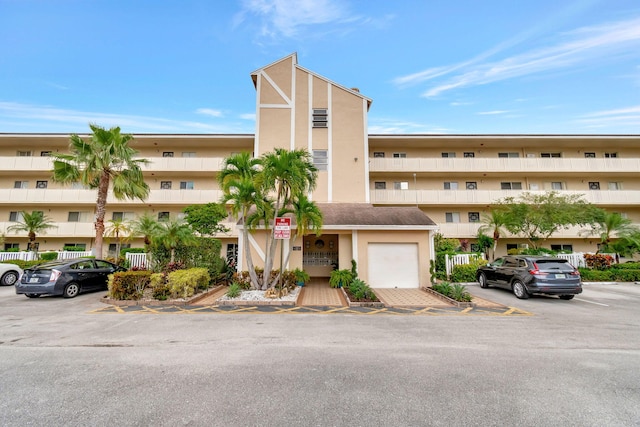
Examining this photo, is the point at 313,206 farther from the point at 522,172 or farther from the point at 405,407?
the point at 522,172

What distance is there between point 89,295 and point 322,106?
615 inches

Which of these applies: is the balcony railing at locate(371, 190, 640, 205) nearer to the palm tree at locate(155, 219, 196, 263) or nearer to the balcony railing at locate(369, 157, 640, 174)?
the balcony railing at locate(369, 157, 640, 174)

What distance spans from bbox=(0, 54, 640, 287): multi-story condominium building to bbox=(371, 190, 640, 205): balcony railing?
0.08 metres

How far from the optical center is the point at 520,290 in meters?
10.7

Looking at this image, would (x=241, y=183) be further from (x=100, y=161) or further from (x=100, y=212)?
(x=100, y=212)

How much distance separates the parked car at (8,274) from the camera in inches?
540

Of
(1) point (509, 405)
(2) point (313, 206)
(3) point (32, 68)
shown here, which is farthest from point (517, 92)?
(3) point (32, 68)

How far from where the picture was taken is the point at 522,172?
22.9 metres

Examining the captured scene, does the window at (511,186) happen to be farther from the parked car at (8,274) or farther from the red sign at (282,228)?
the parked car at (8,274)

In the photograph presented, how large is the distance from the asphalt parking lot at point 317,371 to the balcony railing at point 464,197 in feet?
49.5

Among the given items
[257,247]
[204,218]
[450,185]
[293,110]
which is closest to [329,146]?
[293,110]

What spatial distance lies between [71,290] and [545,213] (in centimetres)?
2653

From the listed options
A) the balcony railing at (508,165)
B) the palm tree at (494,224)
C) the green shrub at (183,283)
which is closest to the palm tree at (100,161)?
the green shrub at (183,283)

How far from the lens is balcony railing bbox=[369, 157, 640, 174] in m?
22.6
